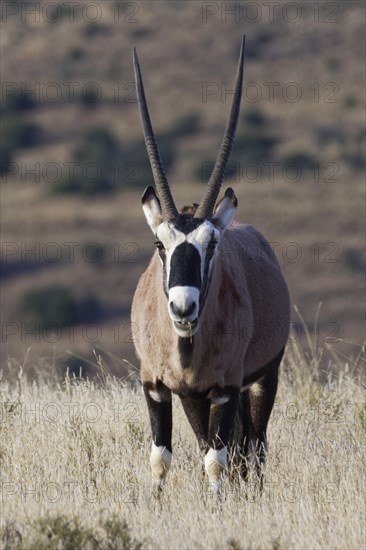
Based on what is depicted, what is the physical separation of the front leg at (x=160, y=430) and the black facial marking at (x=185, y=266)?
2.90 feet

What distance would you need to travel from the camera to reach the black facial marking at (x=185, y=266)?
641cm

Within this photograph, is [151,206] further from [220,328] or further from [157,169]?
[220,328]

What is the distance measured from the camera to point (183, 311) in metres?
6.30

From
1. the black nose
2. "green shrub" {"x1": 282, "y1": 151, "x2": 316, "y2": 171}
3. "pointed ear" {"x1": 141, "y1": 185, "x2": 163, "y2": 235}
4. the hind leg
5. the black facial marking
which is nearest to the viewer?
the black nose

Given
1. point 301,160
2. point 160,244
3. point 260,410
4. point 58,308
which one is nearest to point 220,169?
point 160,244

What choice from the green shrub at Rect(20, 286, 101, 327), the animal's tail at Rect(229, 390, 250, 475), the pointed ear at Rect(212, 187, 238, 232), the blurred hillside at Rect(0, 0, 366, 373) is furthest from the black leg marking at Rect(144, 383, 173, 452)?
the green shrub at Rect(20, 286, 101, 327)

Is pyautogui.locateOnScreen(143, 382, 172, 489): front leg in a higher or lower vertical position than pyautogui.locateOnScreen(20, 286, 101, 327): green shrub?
higher

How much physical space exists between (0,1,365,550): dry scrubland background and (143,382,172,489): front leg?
0.44 feet

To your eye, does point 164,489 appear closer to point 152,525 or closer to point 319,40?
point 152,525

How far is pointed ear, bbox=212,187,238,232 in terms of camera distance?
6922 mm

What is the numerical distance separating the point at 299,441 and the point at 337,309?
17727 millimetres

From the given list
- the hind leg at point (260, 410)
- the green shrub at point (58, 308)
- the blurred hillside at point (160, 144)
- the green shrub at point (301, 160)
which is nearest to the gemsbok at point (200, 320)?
the hind leg at point (260, 410)

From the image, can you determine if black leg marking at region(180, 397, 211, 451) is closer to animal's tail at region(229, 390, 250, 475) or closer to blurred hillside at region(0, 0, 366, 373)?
animal's tail at region(229, 390, 250, 475)

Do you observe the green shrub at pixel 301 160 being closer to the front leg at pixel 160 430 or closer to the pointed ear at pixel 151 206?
the front leg at pixel 160 430
